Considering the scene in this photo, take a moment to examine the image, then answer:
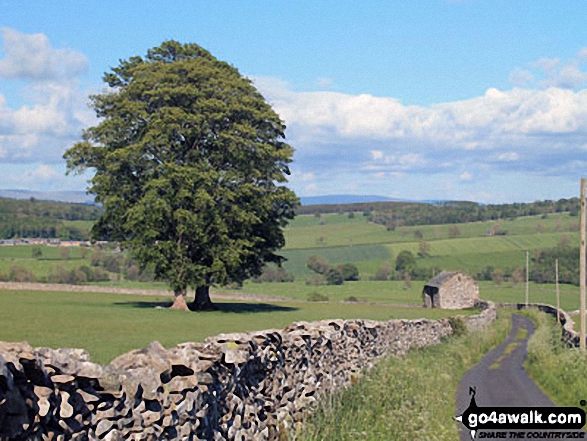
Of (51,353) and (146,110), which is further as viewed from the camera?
A: (146,110)

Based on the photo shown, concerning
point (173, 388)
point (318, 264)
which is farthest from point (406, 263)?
point (173, 388)

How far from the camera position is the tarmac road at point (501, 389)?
16933mm

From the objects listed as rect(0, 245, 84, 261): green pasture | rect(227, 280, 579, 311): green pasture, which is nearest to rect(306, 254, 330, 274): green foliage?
rect(227, 280, 579, 311): green pasture

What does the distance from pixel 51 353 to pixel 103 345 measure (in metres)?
17.9

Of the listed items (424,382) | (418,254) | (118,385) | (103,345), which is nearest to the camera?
(118,385)

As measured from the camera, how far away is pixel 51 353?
6.73m

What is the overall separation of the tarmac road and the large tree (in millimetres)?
18883

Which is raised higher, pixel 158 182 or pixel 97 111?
pixel 97 111

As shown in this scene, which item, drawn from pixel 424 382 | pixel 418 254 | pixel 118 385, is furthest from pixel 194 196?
pixel 418 254

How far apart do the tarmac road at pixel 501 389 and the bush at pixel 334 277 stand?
9905cm

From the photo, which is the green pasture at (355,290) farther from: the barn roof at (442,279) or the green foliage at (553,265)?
the green foliage at (553,265)

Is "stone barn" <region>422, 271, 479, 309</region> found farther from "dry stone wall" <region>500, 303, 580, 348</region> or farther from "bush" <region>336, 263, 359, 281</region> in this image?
"bush" <region>336, 263, 359, 281</region>

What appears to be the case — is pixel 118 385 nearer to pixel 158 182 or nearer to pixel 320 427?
pixel 320 427

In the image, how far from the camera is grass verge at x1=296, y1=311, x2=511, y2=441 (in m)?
13.4
